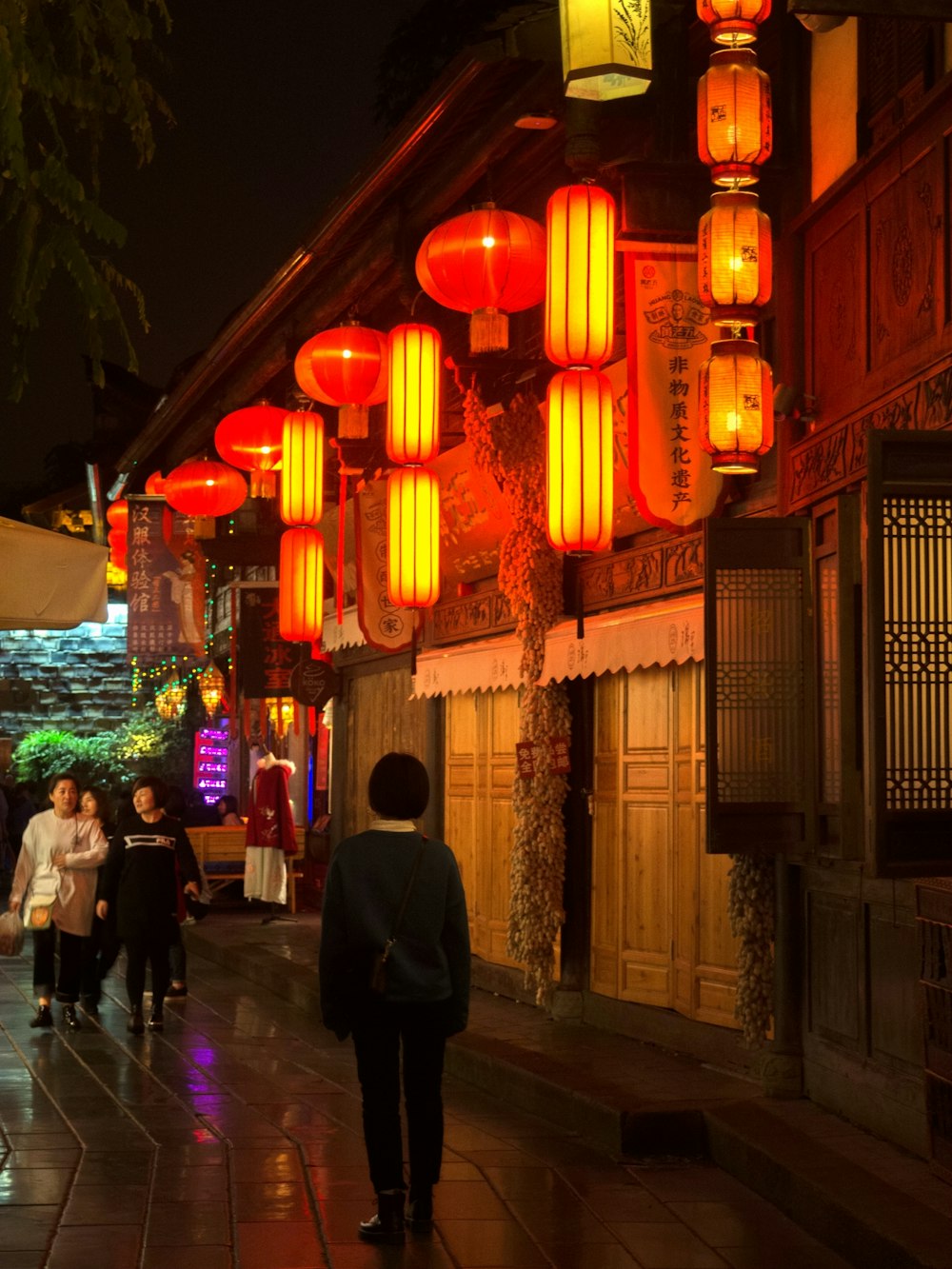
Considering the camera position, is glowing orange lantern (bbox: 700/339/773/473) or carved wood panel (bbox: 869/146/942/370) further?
glowing orange lantern (bbox: 700/339/773/473)

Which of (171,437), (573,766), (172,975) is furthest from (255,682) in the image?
(573,766)

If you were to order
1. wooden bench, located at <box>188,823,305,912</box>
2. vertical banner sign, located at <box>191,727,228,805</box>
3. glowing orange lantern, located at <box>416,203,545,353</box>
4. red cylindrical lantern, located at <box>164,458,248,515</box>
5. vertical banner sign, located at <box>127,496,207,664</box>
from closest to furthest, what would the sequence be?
glowing orange lantern, located at <box>416,203,545,353</box>, red cylindrical lantern, located at <box>164,458,248,515</box>, vertical banner sign, located at <box>127,496,207,664</box>, wooden bench, located at <box>188,823,305,912</box>, vertical banner sign, located at <box>191,727,228,805</box>

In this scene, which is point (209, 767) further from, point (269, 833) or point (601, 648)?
point (601, 648)

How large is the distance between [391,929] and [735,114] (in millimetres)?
4226

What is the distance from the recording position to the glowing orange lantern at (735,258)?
853 cm

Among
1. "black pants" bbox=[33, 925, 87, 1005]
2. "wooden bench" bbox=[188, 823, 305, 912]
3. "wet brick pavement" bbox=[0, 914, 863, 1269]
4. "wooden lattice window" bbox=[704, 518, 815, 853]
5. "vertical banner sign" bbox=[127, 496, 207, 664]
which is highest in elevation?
"vertical banner sign" bbox=[127, 496, 207, 664]

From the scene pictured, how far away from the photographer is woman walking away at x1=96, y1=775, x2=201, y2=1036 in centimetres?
1341

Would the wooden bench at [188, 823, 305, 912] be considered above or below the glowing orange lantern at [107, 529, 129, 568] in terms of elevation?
below

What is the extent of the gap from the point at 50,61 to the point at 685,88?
5.54m

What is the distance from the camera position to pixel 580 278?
31.6 ft

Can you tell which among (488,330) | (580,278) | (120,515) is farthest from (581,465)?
(120,515)

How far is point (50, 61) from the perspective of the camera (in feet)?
19.1

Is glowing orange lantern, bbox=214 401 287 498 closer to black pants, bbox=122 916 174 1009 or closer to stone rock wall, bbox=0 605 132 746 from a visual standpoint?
black pants, bbox=122 916 174 1009

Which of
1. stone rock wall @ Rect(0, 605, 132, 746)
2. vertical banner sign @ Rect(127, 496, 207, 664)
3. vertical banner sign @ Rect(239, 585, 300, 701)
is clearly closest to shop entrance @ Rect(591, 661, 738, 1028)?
vertical banner sign @ Rect(127, 496, 207, 664)
